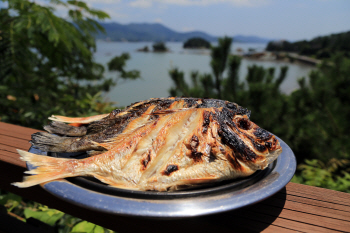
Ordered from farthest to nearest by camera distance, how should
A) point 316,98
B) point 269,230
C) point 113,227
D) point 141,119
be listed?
1. point 316,98
2. point 141,119
3. point 113,227
4. point 269,230

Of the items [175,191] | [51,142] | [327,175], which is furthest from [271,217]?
[327,175]

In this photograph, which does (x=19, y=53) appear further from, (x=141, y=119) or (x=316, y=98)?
(x=316, y=98)

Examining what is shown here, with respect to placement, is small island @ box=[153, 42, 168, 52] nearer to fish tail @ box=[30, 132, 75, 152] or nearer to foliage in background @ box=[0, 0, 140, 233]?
foliage in background @ box=[0, 0, 140, 233]

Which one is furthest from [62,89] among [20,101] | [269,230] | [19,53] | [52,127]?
[269,230]

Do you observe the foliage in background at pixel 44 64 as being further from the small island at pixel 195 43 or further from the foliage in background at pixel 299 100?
the small island at pixel 195 43

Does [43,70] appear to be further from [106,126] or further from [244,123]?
[244,123]
